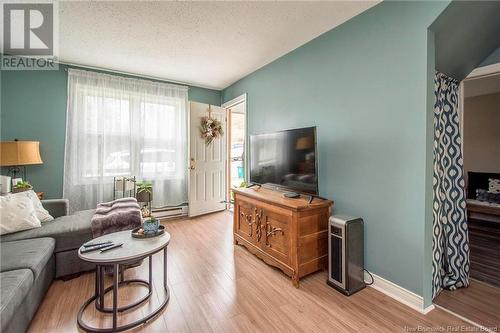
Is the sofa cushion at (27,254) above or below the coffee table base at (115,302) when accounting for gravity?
above

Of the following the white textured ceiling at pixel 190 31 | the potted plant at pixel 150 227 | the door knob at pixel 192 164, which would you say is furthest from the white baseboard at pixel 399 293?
the door knob at pixel 192 164

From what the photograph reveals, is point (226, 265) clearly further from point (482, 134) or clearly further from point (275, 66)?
point (482, 134)

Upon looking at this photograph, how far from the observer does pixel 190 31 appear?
2.40 m

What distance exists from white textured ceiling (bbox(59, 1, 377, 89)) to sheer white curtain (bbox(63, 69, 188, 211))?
1.36 feet

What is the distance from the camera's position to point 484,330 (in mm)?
1454

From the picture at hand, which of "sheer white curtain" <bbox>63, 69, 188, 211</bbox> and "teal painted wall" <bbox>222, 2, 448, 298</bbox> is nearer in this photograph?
"teal painted wall" <bbox>222, 2, 448, 298</bbox>

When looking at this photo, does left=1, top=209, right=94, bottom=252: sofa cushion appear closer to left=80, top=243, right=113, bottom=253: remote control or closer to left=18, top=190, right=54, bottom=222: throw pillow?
left=18, top=190, right=54, bottom=222: throw pillow

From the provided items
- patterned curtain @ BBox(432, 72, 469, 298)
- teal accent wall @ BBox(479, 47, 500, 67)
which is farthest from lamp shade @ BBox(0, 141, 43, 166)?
teal accent wall @ BBox(479, 47, 500, 67)

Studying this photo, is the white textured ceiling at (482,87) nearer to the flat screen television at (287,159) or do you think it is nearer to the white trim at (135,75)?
the flat screen television at (287,159)

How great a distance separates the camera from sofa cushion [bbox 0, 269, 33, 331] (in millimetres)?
1148

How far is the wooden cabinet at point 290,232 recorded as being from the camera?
6.49 feet

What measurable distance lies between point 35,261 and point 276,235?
1868mm

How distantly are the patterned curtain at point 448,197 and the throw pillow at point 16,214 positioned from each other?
356cm

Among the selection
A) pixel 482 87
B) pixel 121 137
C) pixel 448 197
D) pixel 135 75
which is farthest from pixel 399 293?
pixel 135 75
